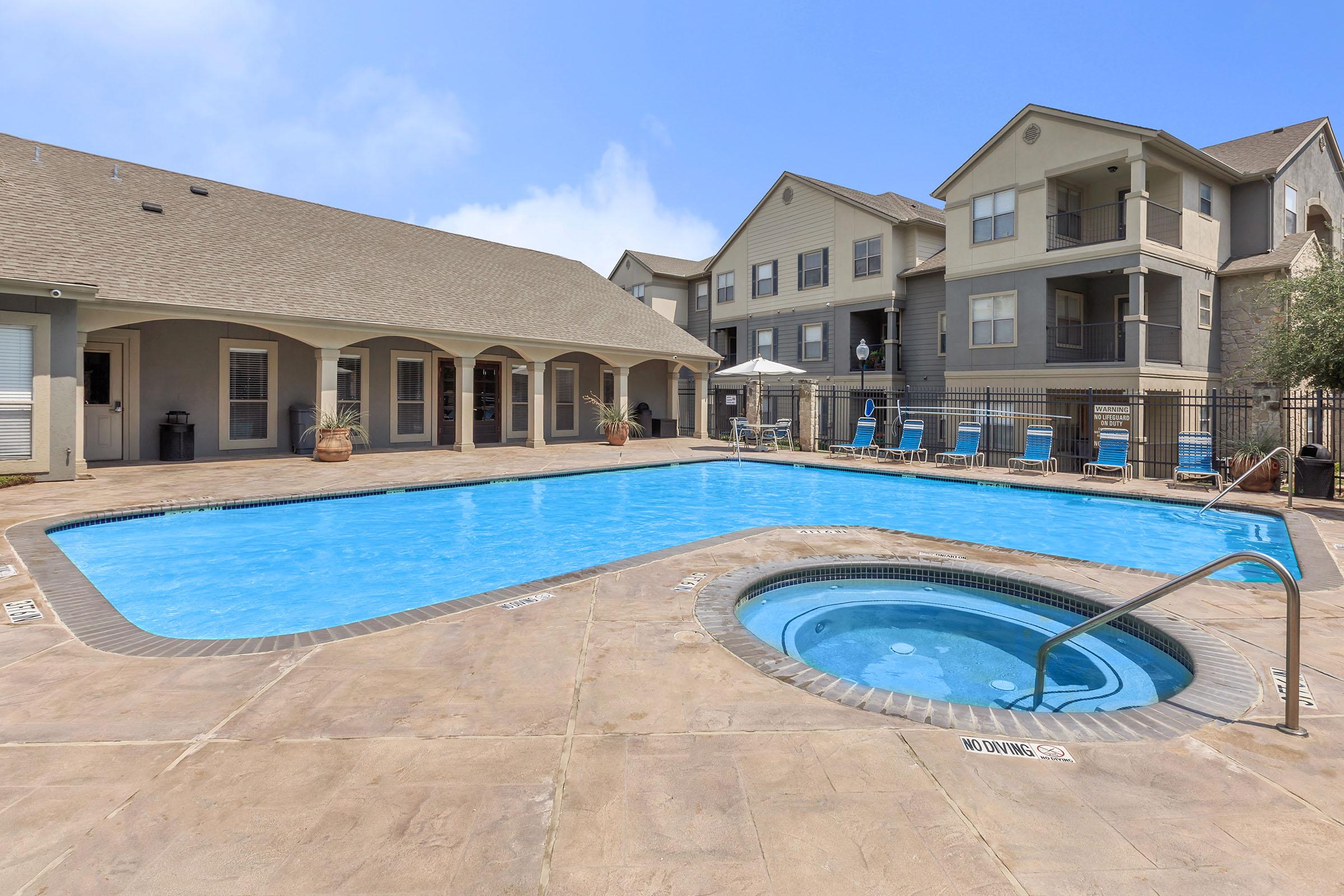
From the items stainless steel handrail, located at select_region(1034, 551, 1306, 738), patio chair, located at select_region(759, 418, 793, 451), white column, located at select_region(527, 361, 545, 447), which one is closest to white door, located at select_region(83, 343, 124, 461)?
white column, located at select_region(527, 361, 545, 447)

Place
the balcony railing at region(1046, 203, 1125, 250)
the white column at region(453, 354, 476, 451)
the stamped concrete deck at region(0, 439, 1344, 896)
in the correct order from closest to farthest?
the stamped concrete deck at region(0, 439, 1344, 896)
the white column at region(453, 354, 476, 451)
the balcony railing at region(1046, 203, 1125, 250)

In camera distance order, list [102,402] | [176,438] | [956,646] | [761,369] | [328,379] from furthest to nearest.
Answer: [761,369] → [328,379] → [176,438] → [102,402] → [956,646]

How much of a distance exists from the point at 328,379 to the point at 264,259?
338cm

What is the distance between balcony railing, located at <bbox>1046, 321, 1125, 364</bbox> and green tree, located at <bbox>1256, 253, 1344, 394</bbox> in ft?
15.9

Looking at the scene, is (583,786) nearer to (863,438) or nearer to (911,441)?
(911,441)

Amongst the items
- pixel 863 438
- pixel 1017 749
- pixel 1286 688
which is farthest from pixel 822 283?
pixel 1017 749

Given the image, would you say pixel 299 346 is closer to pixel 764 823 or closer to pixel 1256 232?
pixel 764 823

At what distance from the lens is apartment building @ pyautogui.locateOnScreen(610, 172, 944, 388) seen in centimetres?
2402

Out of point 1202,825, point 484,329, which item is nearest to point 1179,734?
point 1202,825

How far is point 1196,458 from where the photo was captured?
13.1 meters

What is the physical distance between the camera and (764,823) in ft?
8.13

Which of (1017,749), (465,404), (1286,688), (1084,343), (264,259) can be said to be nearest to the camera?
(1017,749)

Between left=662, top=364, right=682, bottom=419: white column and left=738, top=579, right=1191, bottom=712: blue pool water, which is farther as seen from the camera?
left=662, top=364, right=682, bottom=419: white column

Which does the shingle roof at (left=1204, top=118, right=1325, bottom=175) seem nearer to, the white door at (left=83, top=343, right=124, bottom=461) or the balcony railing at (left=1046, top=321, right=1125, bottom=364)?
the balcony railing at (left=1046, top=321, right=1125, bottom=364)
